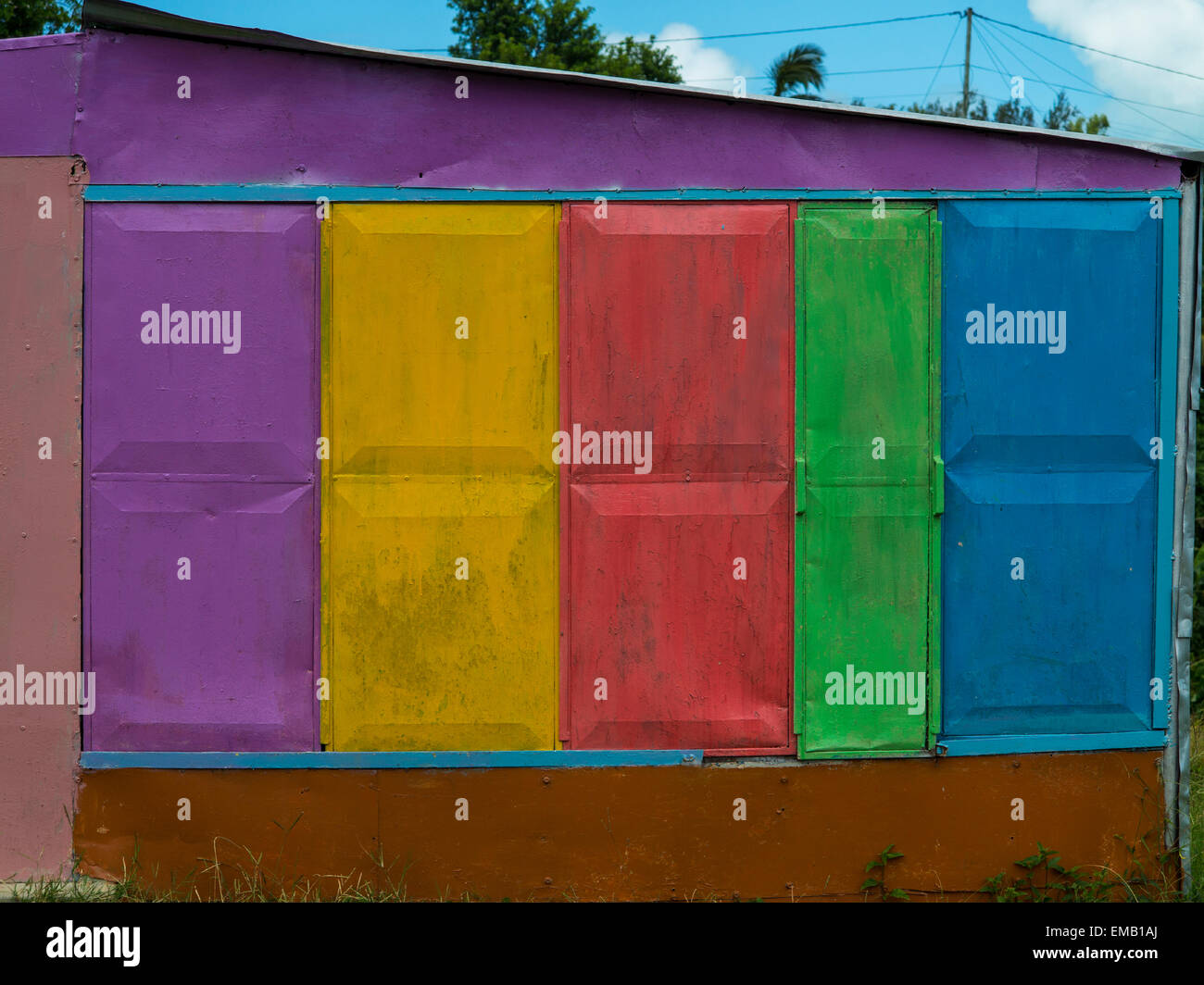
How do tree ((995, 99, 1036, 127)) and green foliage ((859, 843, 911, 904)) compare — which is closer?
green foliage ((859, 843, 911, 904))

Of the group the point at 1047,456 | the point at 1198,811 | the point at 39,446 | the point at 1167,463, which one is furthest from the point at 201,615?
the point at 1198,811

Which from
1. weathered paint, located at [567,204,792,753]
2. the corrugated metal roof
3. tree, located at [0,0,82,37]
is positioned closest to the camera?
the corrugated metal roof

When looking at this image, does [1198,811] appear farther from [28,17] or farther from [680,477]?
A: [28,17]

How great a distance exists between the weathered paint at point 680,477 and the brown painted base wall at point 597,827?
0.91 feet

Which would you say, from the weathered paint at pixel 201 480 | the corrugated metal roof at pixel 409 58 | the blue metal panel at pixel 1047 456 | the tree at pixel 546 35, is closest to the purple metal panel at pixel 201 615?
the weathered paint at pixel 201 480

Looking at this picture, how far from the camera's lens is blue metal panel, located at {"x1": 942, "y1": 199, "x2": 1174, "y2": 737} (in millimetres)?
4430

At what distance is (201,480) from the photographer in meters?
4.35

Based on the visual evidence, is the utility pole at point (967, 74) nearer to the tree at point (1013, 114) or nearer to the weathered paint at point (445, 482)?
the tree at point (1013, 114)

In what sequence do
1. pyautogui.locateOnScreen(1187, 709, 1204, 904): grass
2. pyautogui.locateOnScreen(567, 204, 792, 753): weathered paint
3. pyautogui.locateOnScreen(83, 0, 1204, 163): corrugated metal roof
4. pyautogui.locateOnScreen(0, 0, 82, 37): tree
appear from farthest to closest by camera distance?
pyautogui.locateOnScreen(0, 0, 82, 37): tree, pyautogui.locateOnScreen(1187, 709, 1204, 904): grass, pyautogui.locateOnScreen(567, 204, 792, 753): weathered paint, pyautogui.locateOnScreen(83, 0, 1204, 163): corrugated metal roof

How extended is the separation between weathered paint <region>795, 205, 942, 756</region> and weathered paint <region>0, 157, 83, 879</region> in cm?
315

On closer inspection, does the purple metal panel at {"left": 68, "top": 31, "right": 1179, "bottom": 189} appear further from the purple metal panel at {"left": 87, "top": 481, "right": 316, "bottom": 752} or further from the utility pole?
the utility pole

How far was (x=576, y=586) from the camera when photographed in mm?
4402

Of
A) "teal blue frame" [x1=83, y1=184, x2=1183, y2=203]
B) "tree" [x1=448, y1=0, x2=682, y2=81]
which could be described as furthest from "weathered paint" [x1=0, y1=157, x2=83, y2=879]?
"tree" [x1=448, y1=0, x2=682, y2=81]

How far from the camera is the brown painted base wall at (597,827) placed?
4332 mm
